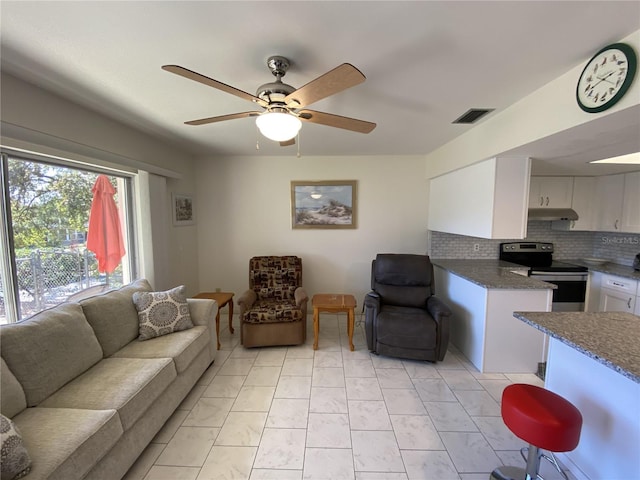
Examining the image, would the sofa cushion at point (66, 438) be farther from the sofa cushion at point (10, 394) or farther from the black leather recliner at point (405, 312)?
the black leather recliner at point (405, 312)

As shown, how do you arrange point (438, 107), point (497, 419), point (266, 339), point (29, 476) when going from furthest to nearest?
point (266, 339), point (438, 107), point (497, 419), point (29, 476)

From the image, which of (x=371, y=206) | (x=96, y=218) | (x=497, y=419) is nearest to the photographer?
(x=497, y=419)

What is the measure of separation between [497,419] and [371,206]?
107 inches

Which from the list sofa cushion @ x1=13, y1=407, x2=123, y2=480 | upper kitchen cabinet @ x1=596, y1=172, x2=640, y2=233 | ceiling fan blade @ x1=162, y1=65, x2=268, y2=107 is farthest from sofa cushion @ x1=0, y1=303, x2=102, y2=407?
upper kitchen cabinet @ x1=596, y1=172, x2=640, y2=233

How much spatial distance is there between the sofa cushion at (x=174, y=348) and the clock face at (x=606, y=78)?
3.06 meters

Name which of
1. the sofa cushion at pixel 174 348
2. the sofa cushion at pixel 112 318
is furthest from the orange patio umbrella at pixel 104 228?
the sofa cushion at pixel 174 348

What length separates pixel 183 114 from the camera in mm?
2240

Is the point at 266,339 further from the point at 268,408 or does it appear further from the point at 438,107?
the point at 438,107

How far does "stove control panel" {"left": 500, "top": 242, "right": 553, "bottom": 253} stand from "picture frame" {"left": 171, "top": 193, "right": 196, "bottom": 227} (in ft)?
14.3

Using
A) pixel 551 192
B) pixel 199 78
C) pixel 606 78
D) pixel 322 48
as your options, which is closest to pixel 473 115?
pixel 606 78

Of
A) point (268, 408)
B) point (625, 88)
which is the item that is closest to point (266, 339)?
point (268, 408)

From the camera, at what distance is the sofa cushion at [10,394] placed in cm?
129

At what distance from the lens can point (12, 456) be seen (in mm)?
1016

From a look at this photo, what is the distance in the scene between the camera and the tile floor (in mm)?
1584
